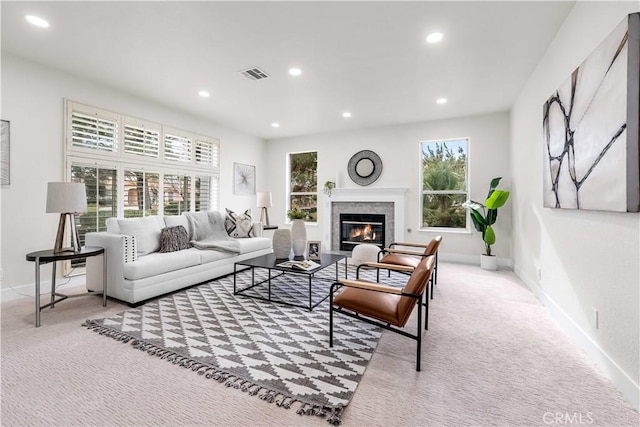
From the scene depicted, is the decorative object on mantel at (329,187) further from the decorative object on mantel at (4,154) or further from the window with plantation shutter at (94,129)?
the decorative object on mantel at (4,154)

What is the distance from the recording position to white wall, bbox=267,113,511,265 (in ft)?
17.0

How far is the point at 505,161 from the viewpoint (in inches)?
203

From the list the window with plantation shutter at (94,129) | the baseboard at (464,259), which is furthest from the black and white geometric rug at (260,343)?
the baseboard at (464,259)

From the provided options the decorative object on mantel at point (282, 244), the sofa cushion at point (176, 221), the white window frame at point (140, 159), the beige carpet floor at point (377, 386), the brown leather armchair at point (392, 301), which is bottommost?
the beige carpet floor at point (377, 386)

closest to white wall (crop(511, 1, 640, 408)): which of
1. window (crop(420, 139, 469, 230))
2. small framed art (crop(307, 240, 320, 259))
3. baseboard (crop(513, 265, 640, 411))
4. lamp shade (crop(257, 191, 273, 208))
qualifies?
baseboard (crop(513, 265, 640, 411))

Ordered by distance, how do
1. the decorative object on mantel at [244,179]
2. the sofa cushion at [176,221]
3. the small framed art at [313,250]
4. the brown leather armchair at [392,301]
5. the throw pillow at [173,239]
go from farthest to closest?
the decorative object on mantel at [244,179], the sofa cushion at [176,221], the throw pillow at [173,239], the small framed art at [313,250], the brown leather armchair at [392,301]

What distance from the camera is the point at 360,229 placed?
6.34 meters

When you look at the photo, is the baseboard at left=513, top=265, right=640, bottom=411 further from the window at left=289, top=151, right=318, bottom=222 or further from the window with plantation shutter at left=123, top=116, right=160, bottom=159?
the window with plantation shutter at left=123, top=116, right=160, bottom=159

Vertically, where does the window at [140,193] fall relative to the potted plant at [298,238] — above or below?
above

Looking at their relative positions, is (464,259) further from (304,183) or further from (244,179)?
(244,179)

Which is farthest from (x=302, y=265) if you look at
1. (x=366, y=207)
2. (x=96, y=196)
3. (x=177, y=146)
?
(x=177, y=146)

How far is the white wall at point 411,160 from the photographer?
17.0 feet

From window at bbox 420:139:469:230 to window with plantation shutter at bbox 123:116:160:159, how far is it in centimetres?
492

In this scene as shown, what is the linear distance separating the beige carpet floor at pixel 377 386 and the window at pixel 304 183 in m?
4.76
